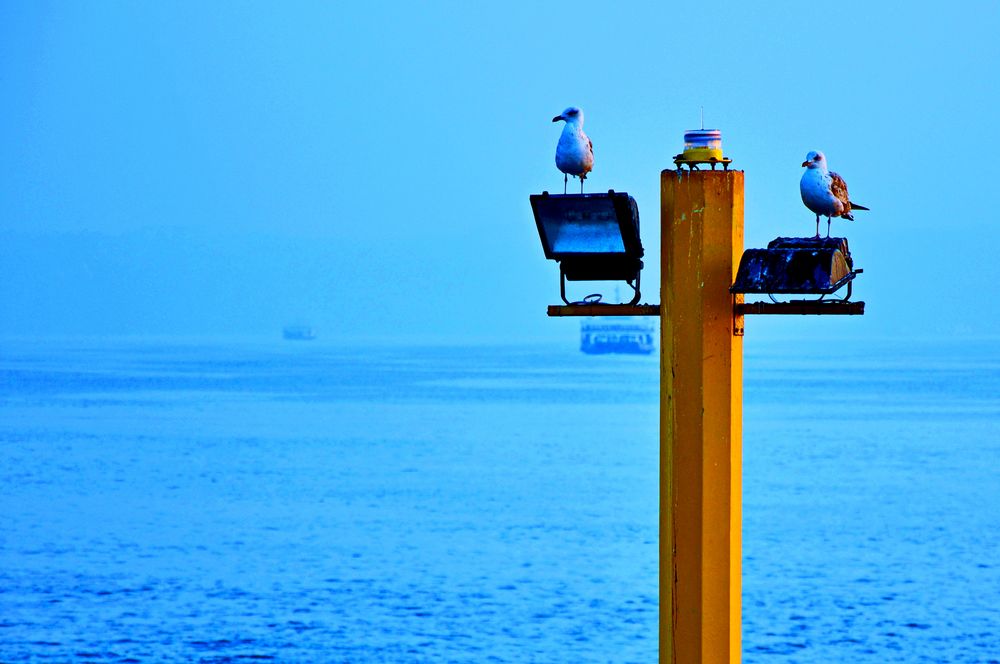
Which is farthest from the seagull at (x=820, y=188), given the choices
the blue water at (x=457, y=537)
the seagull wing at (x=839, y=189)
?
the blue water at (x=457, y=537)

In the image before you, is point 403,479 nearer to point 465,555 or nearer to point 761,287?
point 465,555

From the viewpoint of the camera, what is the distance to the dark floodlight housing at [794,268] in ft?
10.4

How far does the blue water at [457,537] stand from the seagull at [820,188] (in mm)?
11749

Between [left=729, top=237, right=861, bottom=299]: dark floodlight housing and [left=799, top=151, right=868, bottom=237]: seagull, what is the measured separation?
31 cm

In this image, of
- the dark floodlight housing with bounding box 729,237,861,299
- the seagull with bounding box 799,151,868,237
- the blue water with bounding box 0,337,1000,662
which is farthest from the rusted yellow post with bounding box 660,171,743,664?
the blue water with bounding box 0,337,1000,662

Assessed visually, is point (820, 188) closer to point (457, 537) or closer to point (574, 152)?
point (574, 152)

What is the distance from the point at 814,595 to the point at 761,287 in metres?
16.4

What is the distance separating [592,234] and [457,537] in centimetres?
2157

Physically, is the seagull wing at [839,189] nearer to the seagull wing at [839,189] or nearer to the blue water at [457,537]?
the seagull wing at [839,189]

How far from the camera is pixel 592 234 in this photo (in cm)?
340

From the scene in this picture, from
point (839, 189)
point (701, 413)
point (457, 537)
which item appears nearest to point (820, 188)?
point (839, 189)

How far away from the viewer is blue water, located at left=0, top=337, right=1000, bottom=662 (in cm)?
1623

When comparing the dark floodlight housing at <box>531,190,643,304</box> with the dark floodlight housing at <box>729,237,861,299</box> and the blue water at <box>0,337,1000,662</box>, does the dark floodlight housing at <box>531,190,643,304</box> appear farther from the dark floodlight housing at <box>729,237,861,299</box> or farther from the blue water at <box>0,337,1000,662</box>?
the blue water at <box>0,337,1000,662</box>

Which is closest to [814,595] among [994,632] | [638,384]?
[994,632]
